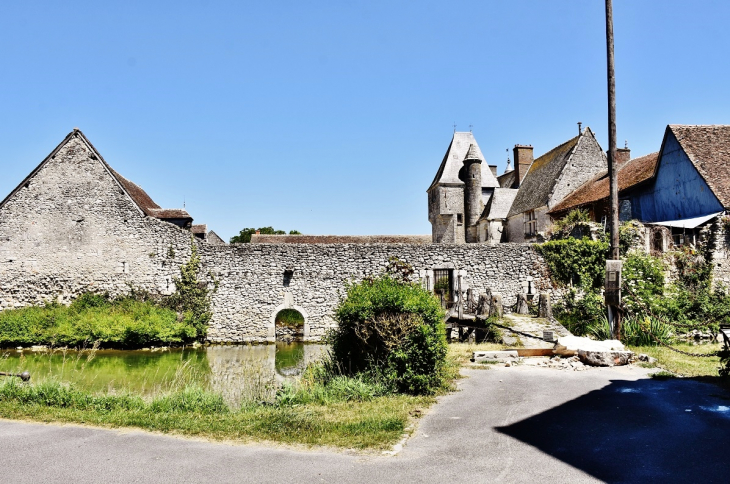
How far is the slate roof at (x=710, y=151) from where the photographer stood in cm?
1691

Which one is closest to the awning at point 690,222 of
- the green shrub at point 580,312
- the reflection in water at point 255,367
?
the green shrub at point 580,312

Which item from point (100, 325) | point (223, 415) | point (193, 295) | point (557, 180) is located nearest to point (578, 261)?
point (557, 180)

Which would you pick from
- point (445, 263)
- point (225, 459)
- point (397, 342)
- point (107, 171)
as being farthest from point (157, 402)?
point (107, 171)

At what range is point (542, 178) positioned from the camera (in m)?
28.4

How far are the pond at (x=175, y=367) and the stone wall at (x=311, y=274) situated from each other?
1.17 m

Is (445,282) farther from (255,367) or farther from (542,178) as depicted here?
(542,178)

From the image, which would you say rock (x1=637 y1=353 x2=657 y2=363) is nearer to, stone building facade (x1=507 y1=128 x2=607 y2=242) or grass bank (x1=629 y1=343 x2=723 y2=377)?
grass bank (x1=629 y1=343 x2=723 y2=377)

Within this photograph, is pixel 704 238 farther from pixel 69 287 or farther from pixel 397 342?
pixel 69 287

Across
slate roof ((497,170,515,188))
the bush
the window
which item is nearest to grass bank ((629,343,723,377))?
the bush

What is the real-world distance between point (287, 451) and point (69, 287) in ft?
61.2

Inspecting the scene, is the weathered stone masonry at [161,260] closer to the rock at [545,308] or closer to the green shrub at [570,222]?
the green shrub at [570,222]

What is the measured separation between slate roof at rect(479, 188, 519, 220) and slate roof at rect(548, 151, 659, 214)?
530 cm

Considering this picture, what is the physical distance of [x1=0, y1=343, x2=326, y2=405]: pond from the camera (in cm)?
980

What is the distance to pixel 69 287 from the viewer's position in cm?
2094
